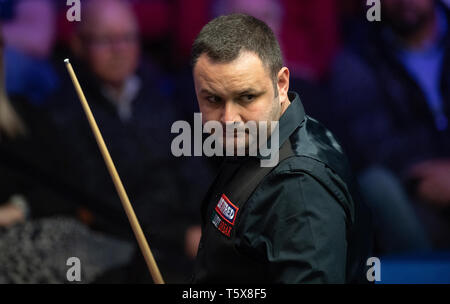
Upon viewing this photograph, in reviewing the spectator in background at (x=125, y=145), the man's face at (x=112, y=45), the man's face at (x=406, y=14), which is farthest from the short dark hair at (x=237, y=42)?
the man's face at (x=406, y=14)

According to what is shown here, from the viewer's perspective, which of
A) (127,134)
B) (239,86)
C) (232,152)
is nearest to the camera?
(239,86)

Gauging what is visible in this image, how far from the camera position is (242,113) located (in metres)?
1.54

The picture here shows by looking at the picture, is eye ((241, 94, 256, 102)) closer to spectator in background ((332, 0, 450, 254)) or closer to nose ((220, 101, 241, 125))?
nose ((220, 101, 241, 125))

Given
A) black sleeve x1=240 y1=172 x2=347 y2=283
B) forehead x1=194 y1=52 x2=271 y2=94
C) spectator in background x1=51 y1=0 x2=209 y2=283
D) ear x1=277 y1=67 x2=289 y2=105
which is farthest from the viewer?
spectator in background x1=51 y1=0 x2=209 y2=283

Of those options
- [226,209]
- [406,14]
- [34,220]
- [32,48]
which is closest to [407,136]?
[406,14]

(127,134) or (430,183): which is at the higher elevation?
(127,134)

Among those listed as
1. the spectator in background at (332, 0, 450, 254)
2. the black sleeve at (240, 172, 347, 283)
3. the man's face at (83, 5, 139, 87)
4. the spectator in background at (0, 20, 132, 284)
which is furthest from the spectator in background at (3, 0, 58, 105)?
the black sleeve at (240, 172, 347, 283)

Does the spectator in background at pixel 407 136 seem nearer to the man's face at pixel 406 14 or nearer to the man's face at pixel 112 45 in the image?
the man's face at pixel 406 14

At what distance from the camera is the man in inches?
53.5

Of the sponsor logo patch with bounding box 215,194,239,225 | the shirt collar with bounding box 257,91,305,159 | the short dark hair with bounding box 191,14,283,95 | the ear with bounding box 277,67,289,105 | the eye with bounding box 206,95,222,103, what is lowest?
the sponsor logo patch with bounding box 215,194,239,225

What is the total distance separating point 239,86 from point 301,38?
266 cm

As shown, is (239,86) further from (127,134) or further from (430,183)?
(430,183)

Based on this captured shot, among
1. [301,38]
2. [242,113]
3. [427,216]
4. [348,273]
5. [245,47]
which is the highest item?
[301,38]

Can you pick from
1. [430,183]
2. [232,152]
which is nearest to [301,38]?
[430,183]
